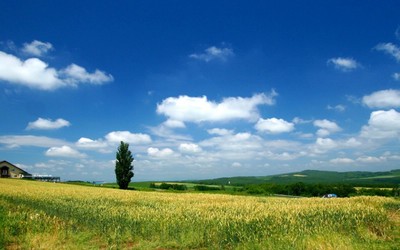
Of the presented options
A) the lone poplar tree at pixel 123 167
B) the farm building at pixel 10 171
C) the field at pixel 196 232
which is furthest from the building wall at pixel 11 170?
the field at pixel 196 232

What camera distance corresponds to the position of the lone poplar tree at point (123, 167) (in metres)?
83.4

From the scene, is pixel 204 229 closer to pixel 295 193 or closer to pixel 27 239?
pixel 27 239

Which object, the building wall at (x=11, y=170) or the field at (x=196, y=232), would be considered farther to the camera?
the building wall at (x=11, y=170)

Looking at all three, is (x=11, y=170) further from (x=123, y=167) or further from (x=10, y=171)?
(x=123, y=167)

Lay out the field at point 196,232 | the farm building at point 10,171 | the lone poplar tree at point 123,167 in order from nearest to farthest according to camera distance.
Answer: the field at point 196,232 → the lone poplar tree at point 123,167 → the farm building at point 10,171

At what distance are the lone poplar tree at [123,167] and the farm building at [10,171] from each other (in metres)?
41.8

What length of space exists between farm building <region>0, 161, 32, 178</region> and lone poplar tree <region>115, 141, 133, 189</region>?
1647 inches

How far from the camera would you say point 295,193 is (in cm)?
10594

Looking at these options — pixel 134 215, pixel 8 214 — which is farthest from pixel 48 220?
pixel 134 215

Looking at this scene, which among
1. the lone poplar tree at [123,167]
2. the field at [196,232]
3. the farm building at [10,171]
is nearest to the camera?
the field at [196,232]

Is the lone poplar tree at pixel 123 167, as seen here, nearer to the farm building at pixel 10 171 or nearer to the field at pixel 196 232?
the farm building at pixel 10 171

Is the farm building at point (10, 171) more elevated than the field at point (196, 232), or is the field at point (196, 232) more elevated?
the farm building at point (10, 171)

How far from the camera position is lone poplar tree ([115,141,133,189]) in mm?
83375

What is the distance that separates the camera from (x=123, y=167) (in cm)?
8438
